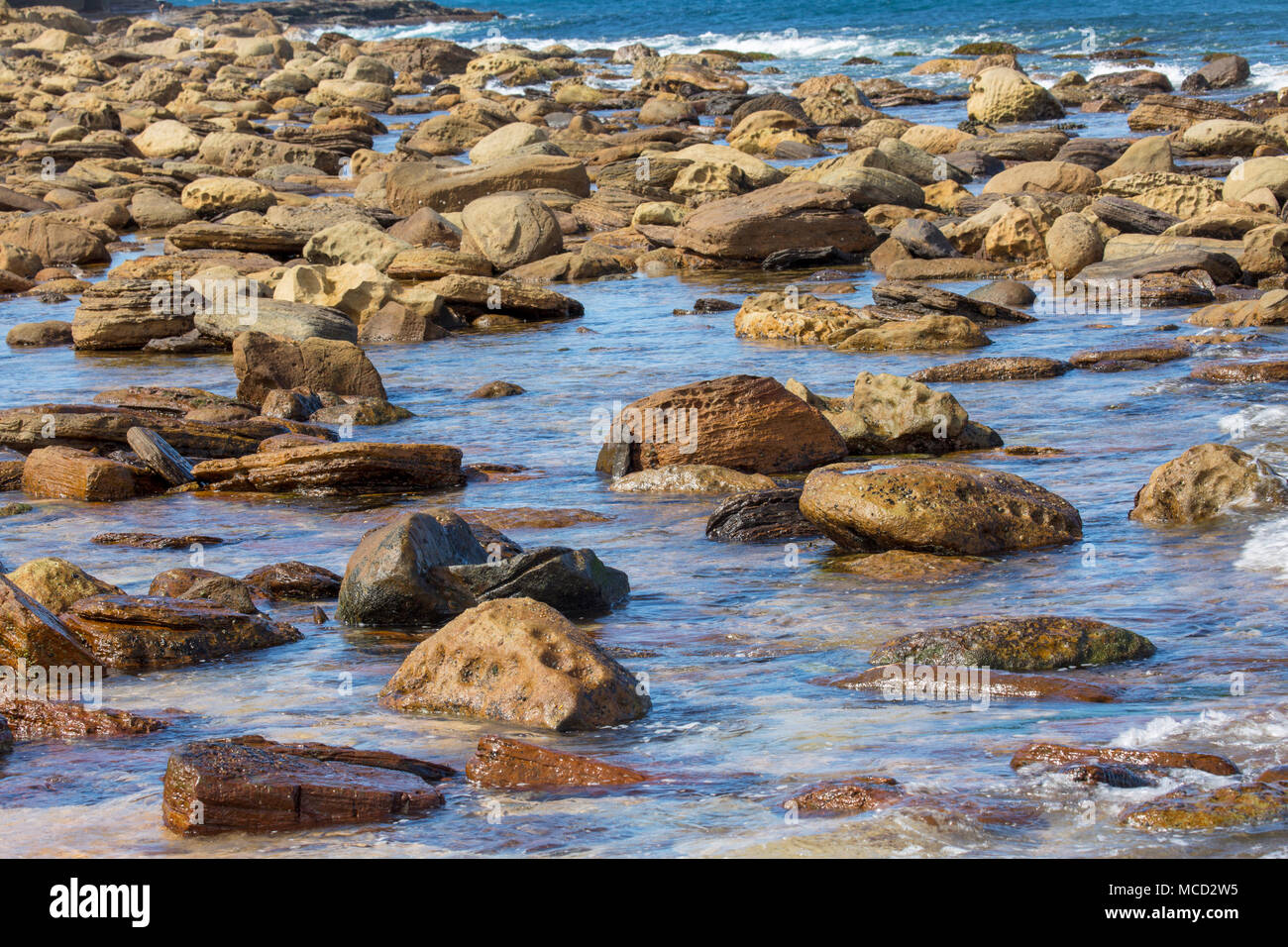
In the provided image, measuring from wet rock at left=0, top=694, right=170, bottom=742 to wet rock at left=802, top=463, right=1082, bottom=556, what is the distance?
3910 millimetres

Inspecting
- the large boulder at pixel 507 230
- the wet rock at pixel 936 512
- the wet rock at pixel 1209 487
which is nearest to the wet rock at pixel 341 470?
the wet rock at pixel 936 512

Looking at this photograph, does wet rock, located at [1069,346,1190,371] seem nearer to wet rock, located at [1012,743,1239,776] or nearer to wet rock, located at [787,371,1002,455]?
wet rock, located at [787,371,1002,455]

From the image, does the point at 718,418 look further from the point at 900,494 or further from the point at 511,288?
the point at 511,288

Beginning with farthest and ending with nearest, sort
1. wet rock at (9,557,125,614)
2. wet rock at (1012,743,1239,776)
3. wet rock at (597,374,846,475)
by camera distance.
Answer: wet rock at (597,374,846,475) < wet rock at (9,557,125,614) < wet rock at (1012,743,1239,776)

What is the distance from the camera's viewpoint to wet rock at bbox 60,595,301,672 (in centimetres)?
676

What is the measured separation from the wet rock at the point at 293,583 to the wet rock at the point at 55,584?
33.3 inches

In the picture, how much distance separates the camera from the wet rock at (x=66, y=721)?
5734mm

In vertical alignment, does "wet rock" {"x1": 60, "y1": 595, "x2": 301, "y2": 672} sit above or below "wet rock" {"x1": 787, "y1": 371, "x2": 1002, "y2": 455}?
below

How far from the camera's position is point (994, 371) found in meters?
13.4

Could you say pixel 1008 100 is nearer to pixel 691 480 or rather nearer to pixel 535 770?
pixel 691 480

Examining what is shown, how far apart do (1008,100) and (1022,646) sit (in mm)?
30323

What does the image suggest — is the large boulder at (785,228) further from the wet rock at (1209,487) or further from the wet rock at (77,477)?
the wet rock at (1209,487)

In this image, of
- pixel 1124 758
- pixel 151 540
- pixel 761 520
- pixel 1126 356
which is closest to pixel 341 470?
pixel 151 540

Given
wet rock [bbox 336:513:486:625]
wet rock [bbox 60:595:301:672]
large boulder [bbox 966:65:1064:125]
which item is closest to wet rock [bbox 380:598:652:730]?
wet rock [bbox 336:513:486:625]
